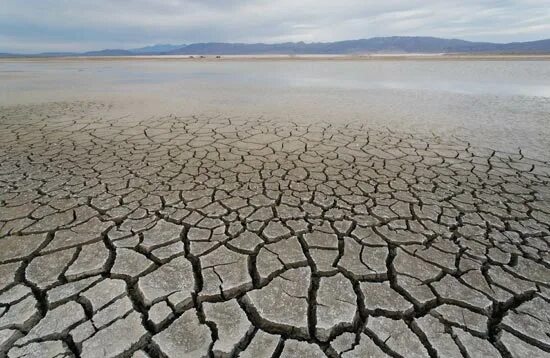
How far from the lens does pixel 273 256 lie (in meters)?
2.07

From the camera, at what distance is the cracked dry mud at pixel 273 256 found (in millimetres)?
1481

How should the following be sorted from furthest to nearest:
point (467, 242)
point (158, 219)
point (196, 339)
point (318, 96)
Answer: point (318, 96) → point (158, 219) → point (467, 242) → point (196, 339)

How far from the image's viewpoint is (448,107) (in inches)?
319

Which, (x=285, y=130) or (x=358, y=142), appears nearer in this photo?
(x=358, y=142)

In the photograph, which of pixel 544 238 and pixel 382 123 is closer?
pixel 544 238

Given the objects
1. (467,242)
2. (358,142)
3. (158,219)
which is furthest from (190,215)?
(358,142)

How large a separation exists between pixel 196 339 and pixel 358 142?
4085 mm

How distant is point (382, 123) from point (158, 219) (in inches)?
204

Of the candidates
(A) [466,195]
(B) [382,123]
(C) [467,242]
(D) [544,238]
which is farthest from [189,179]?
(B) [382,123]

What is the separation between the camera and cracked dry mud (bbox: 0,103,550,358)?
4.86 ft

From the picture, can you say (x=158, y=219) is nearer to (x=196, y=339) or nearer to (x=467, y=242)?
(x=196, y=339)

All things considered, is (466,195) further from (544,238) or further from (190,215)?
(190,215)

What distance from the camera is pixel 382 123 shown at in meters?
6.25

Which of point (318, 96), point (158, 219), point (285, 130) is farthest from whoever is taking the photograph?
point (318, 96)
